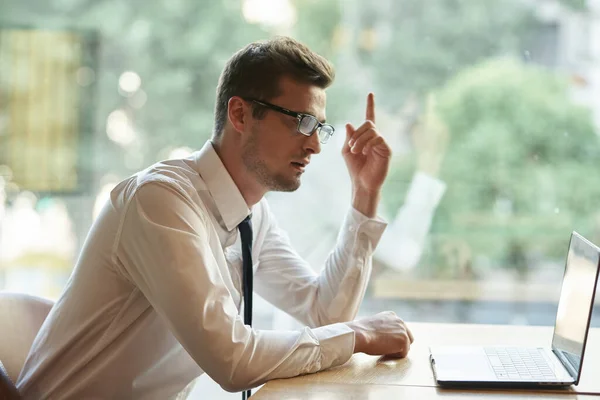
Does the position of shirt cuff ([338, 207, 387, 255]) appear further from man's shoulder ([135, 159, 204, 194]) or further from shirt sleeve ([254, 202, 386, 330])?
man's shoulder ([135, 159, 204, 194])

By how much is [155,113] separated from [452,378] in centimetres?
196

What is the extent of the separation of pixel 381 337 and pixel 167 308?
49 cm

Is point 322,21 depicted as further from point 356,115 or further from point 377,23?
point 356,115

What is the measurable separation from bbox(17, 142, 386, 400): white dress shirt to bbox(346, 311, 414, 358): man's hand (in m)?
0.04

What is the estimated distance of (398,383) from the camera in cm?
152

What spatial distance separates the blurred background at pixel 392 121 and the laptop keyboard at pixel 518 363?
124 cm

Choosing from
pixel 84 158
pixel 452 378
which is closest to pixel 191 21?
pixel 84 158

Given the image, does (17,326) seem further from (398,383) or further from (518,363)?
(518,363)

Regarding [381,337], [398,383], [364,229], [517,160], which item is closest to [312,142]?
[364,229]

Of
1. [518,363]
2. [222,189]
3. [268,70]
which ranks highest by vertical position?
[268,70]

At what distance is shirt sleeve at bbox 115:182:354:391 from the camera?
1.50 meters

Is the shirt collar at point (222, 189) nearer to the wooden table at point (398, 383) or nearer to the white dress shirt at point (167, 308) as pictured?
the white dress shirt at point (167, 308)

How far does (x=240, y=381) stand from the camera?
1.51m

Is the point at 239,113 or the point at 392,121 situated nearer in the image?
the point at 239,113
